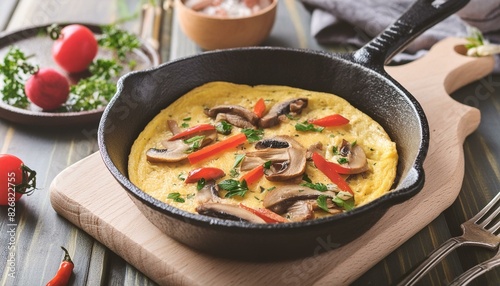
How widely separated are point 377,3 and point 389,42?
149 cm

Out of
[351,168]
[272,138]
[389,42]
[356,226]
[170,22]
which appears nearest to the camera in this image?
[356,226]

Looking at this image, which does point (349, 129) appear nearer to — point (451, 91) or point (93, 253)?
point (451, 91)

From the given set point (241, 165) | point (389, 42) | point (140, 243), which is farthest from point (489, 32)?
point (140, 243)

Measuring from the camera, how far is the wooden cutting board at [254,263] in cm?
296

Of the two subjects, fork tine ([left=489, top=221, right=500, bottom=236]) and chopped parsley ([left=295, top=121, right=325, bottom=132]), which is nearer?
fork tine ([left=489, top=221, right=500, bottom=236])

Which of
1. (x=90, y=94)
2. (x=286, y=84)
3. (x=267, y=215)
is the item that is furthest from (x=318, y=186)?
(x=90, y=94)

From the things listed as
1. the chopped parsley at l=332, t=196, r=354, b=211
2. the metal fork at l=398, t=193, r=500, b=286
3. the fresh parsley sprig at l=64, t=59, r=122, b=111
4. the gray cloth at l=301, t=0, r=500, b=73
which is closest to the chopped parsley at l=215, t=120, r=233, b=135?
the chopped parsley at l=332, t=196, r=354, b=211

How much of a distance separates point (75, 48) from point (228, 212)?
2425 millimetres

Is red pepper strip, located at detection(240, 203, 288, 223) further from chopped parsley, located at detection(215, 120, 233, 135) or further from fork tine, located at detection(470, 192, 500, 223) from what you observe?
fork tine, located at detection(470, 192, 500, 223)

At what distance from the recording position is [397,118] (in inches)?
146

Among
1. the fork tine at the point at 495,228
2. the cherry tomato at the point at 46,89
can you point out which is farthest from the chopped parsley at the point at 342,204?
the cherry tomato at the point at 46,89

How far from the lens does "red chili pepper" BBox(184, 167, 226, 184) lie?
10.9 ft

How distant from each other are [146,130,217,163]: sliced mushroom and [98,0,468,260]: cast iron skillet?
7.1 inches

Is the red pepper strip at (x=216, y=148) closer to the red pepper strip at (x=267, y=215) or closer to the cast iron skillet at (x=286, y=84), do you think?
the cast iron skillet at (x=286, y=84)
